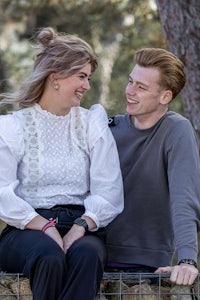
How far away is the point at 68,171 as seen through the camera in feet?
13.1

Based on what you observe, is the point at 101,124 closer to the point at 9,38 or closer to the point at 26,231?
the point at 26,231

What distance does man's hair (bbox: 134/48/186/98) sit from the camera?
4.20m

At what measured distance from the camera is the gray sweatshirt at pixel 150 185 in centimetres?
406

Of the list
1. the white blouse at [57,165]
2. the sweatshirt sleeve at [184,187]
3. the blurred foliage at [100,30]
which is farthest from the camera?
the blurred foliage at [100,30]

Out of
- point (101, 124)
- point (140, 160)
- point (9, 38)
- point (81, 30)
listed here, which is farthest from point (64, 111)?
point (9, 38)

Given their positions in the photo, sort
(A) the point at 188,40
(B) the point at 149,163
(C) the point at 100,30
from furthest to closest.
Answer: (C) the point at 100,30 < (A) the point at 188,40 < (B) the point at 149,163

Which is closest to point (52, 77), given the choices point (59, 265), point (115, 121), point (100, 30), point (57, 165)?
point (57, 165)

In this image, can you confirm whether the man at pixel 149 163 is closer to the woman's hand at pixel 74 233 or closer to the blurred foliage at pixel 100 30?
the woman's hand at pixel 74 233

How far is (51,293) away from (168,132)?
1034mm

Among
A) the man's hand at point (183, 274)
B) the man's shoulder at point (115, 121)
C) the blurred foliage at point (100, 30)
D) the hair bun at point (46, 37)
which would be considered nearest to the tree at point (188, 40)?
the man's shoulder at point (115, 121)

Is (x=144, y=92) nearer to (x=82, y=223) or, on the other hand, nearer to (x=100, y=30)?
(x=82, y=223)

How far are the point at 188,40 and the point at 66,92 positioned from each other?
1.78 metres

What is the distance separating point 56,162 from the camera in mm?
3998

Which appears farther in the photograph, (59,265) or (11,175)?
(11,175)
